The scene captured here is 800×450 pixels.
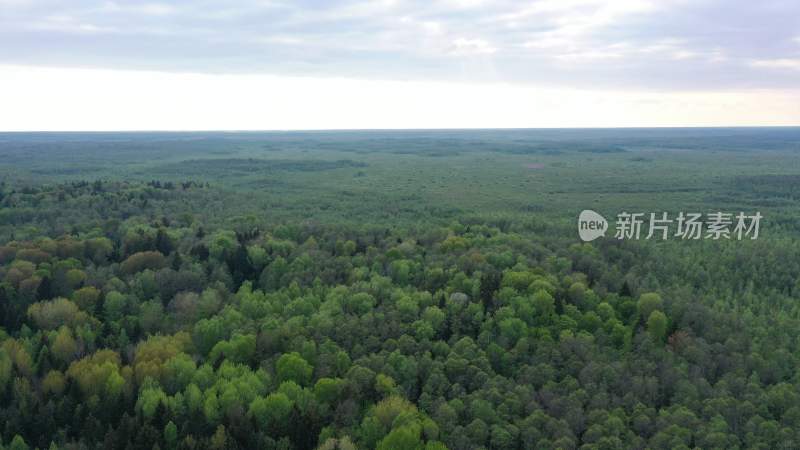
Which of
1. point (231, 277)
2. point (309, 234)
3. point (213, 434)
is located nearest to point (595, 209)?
point (309, 234)

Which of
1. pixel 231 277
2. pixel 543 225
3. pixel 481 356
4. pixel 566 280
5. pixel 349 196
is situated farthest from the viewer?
pixel 349 196

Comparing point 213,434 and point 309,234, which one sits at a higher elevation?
point 309,234

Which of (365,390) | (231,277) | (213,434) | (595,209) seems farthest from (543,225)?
(213,434)

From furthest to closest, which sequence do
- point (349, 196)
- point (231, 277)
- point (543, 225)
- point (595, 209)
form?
1. point (349, 196)
2. point (595, 209)
3. point (543, 225)
4. point (231, 277)

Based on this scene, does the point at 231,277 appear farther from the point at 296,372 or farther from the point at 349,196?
the point at 349,196

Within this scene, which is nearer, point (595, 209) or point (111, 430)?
point (111, 430)

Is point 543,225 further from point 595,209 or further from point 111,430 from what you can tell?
point 111,430

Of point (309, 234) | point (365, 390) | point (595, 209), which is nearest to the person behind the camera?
point (365, 390)

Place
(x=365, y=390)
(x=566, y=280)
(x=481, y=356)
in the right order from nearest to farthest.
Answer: (x=365, y=390) → (x=481, y=356) → (x=566, y=280)

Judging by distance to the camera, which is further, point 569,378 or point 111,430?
point 569,378
